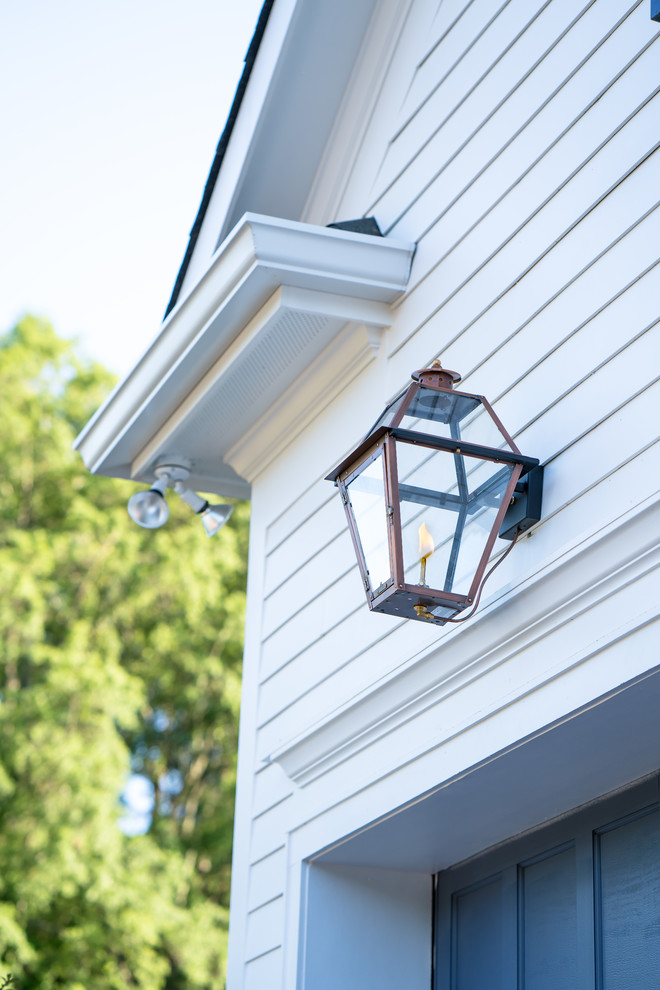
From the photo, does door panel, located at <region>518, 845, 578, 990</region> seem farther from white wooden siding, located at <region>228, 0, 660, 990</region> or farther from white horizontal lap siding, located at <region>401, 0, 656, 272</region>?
white horizontal lap siding, located at <region>401, 0, 656, 272</region>

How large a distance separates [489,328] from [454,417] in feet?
1.61

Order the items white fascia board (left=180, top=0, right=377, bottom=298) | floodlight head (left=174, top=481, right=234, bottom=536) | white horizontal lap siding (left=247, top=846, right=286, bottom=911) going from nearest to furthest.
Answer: white horizontal lap siding (left=247, top=846, right=286, bottom=911), white fascia board (left=180, top=0, right=377, bottom=298), floodlight head (left=174, top=481, right=234, bottom=536)

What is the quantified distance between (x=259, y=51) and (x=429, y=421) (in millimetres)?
2006

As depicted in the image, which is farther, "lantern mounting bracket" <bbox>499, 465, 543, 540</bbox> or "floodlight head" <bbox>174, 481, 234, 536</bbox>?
"floodlight head" <bbox>174, 481, 234, 536</bbox>

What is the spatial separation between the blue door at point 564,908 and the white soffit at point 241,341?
5.27ft

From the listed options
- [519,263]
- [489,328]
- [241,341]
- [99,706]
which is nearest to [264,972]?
[241,341]

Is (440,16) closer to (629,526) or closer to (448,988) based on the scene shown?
(629,526)

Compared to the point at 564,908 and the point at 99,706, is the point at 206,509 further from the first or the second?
the point at 99,706

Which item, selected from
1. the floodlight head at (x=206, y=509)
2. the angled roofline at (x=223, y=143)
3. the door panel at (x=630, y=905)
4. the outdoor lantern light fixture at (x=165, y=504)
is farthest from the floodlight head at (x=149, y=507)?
the door panel at (x=630, y=905)

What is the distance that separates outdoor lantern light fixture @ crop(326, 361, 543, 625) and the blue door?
705 mm

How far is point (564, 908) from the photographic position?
313cm

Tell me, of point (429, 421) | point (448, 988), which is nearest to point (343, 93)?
point (429, 421)

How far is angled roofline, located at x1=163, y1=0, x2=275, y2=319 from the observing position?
14.0 ft

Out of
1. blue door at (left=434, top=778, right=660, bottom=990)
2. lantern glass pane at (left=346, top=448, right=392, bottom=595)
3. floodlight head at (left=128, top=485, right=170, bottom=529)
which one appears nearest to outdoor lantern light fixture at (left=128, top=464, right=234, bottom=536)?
floodlight head at (left=128, top=485, right=170, bottom=529)
